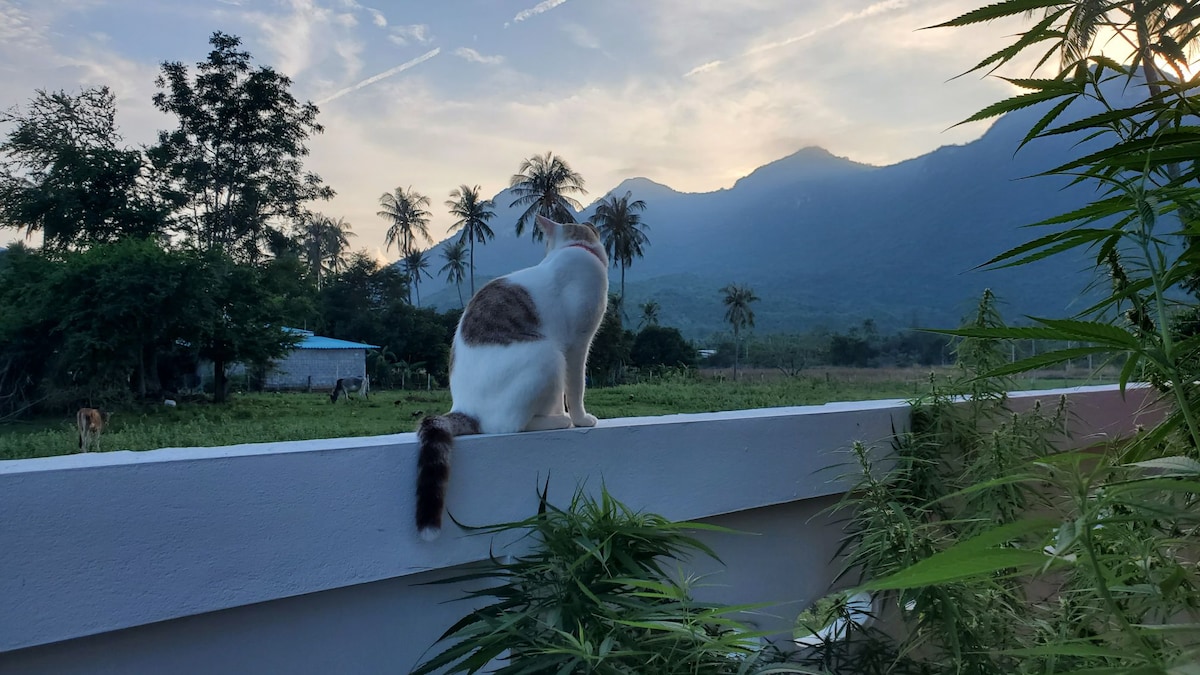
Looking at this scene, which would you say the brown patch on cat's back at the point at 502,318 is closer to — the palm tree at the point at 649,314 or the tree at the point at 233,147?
the palm tree at the point at 649,314

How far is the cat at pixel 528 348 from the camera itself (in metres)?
1.24

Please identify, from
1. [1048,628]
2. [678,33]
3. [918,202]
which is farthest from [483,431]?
[918,202]

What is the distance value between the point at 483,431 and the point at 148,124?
47.5 ft

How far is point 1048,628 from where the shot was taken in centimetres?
71

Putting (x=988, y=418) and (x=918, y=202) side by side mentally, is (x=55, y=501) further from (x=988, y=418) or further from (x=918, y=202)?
(x=918, y=202)

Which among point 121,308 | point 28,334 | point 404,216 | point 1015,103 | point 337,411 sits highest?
point 404,216

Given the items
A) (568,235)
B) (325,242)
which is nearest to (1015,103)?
(568,235)

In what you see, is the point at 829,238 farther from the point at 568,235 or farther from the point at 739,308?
the point at 568,235

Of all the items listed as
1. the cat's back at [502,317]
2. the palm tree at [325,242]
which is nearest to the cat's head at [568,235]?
the cat's back at [502,317]

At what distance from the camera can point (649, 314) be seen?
10773 millimetres

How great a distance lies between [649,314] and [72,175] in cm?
935

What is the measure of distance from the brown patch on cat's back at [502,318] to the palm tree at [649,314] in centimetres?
814

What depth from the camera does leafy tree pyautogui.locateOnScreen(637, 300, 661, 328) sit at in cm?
995

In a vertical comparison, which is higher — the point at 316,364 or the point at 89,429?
the point at 316,364
